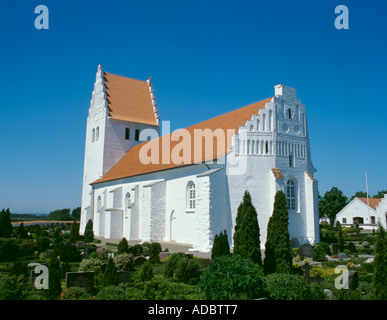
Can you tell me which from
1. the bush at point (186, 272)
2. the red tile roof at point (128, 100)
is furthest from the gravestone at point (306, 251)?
the red tile roof at point (128, 100)

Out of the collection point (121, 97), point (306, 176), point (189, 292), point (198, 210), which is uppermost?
point (121, 97)

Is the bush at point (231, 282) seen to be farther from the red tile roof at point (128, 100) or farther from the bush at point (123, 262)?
the red tile roof at point (128, 100)

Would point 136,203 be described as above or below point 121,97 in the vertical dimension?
below

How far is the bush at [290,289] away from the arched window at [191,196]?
1365 centimetres

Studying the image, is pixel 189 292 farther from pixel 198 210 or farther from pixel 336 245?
pixel 336 245

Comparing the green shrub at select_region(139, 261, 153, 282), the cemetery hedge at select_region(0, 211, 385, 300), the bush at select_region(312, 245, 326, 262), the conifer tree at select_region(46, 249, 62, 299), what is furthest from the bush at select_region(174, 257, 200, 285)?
the bush at select_region(312, 245, 326, 262)

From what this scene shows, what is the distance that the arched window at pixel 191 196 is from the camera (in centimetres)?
2175

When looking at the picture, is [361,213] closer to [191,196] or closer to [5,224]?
[191,196]

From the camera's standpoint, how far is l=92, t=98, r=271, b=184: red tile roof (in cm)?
2134

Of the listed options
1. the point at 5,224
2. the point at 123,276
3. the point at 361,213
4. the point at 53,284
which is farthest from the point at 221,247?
the point at 361,213
